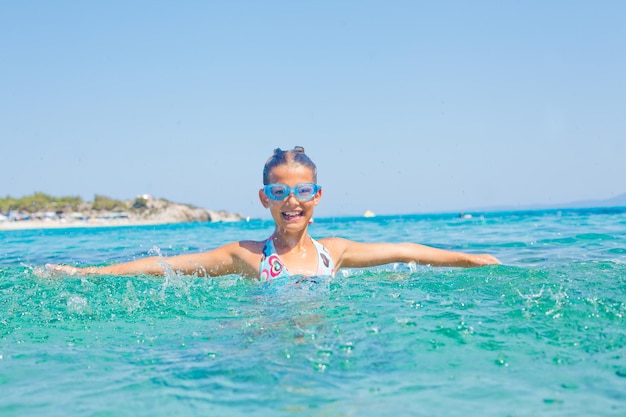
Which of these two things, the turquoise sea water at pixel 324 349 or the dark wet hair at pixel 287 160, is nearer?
the turquoise sea water at pixel 324 349

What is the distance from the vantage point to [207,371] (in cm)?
309

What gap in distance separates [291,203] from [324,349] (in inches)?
88.8

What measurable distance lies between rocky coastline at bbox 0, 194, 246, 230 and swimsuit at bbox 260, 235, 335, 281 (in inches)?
2655

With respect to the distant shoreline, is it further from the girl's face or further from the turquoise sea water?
the turquoise sea water

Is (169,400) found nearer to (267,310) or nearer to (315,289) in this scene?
(267,310)

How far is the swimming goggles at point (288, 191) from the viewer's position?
5.42 m

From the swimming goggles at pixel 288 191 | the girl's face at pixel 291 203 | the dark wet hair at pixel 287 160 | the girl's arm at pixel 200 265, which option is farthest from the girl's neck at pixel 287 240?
the dark wet hair at pixel 287 160

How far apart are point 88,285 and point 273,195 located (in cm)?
258

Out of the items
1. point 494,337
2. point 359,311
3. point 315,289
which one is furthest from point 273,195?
point 494,337

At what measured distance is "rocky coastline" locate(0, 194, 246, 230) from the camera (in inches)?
2854

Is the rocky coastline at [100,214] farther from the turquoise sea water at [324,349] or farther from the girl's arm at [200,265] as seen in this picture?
the turquoise sea water at [324,349]

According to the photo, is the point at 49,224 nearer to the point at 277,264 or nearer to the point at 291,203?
the point at 277,264

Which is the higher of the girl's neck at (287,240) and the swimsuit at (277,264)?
the girl's neck at (287,240)

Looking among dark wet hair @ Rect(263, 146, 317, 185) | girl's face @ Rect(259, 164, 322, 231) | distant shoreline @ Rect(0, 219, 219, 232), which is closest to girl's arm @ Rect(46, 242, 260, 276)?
girl's face @ Rect(259, 164, 322, 231)
